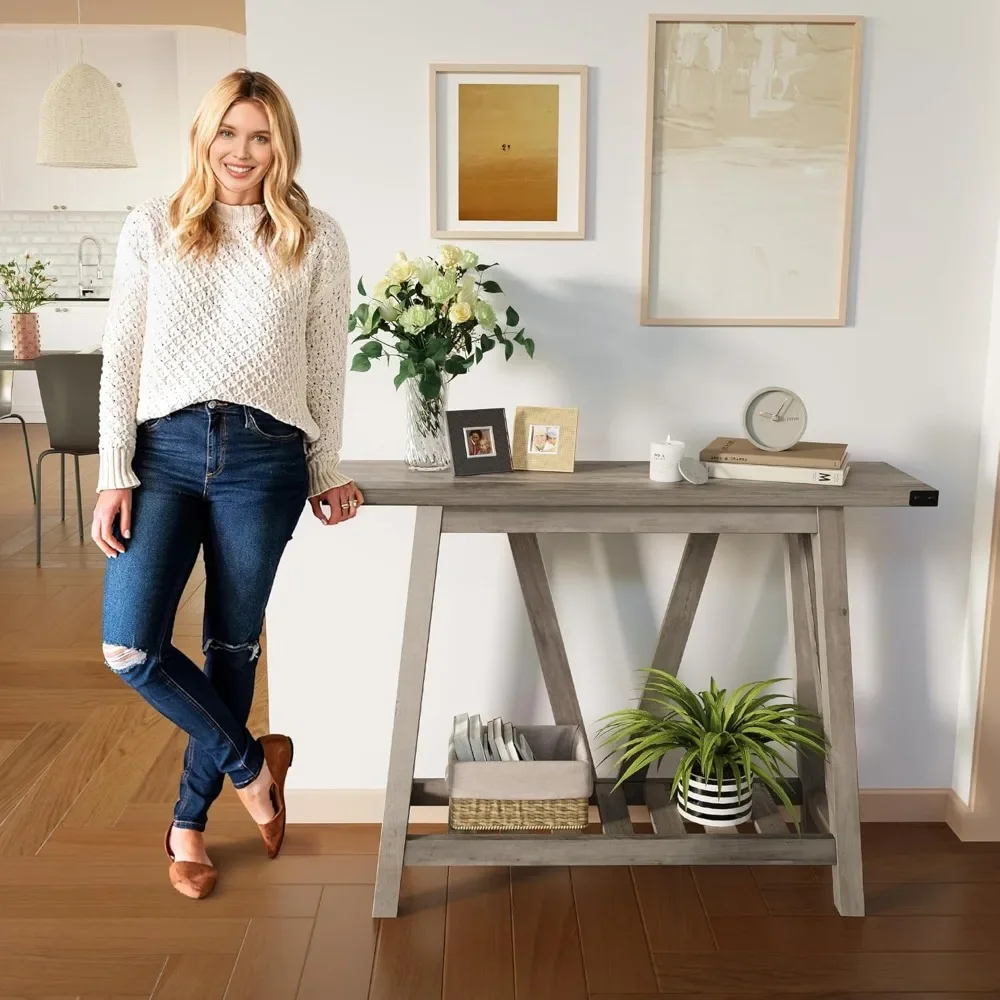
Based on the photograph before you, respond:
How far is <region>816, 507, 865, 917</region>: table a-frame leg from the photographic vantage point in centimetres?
231

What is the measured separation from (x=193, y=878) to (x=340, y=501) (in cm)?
86

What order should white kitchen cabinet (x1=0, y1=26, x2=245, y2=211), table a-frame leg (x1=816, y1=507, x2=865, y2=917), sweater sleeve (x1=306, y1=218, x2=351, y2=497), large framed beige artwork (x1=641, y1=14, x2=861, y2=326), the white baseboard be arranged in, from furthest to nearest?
white kitchen cabinet (x1=0, y1=26, x2=245, y2=211) → the white baseboard → large framed beige artwork (x1=641, y1=14, x2=861, y2=326) → table a-frame leg (x1=816, y1=507, x2=865, y2=917) → sweater sleeve (x1=306, y1=218, x2=351, y2=497)

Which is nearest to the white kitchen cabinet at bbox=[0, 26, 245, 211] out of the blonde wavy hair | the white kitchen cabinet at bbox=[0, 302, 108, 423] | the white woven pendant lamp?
the white kitchen cabinet at bbox=[0, 302, 108, 423]

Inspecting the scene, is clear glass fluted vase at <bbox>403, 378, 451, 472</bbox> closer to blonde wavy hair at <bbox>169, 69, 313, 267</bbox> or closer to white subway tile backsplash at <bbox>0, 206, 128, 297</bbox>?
blonde wavy hair at <bbox>169, 69, 313, 267</bbox>

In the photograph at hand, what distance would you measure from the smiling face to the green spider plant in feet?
4.29

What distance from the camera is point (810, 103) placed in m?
2.46

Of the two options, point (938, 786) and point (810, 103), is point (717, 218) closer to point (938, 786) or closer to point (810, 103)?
point (810, 103)

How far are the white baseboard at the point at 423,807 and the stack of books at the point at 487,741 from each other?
0.95 ft

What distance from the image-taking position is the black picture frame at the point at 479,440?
7.70ft

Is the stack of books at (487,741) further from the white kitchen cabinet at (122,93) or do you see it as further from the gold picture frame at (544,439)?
the white kitchen cabinet at (122,93)

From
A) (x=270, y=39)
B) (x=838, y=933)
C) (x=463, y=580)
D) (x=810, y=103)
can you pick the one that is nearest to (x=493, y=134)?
(x=270, y=39)

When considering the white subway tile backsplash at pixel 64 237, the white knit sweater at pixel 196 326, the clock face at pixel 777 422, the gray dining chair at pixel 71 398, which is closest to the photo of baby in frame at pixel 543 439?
the clock face at pixel 777 422

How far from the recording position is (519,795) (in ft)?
7.79

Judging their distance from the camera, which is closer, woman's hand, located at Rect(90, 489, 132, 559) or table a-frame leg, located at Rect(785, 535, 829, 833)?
woman's hand, located at Rect(90, 489, 132, 559)
